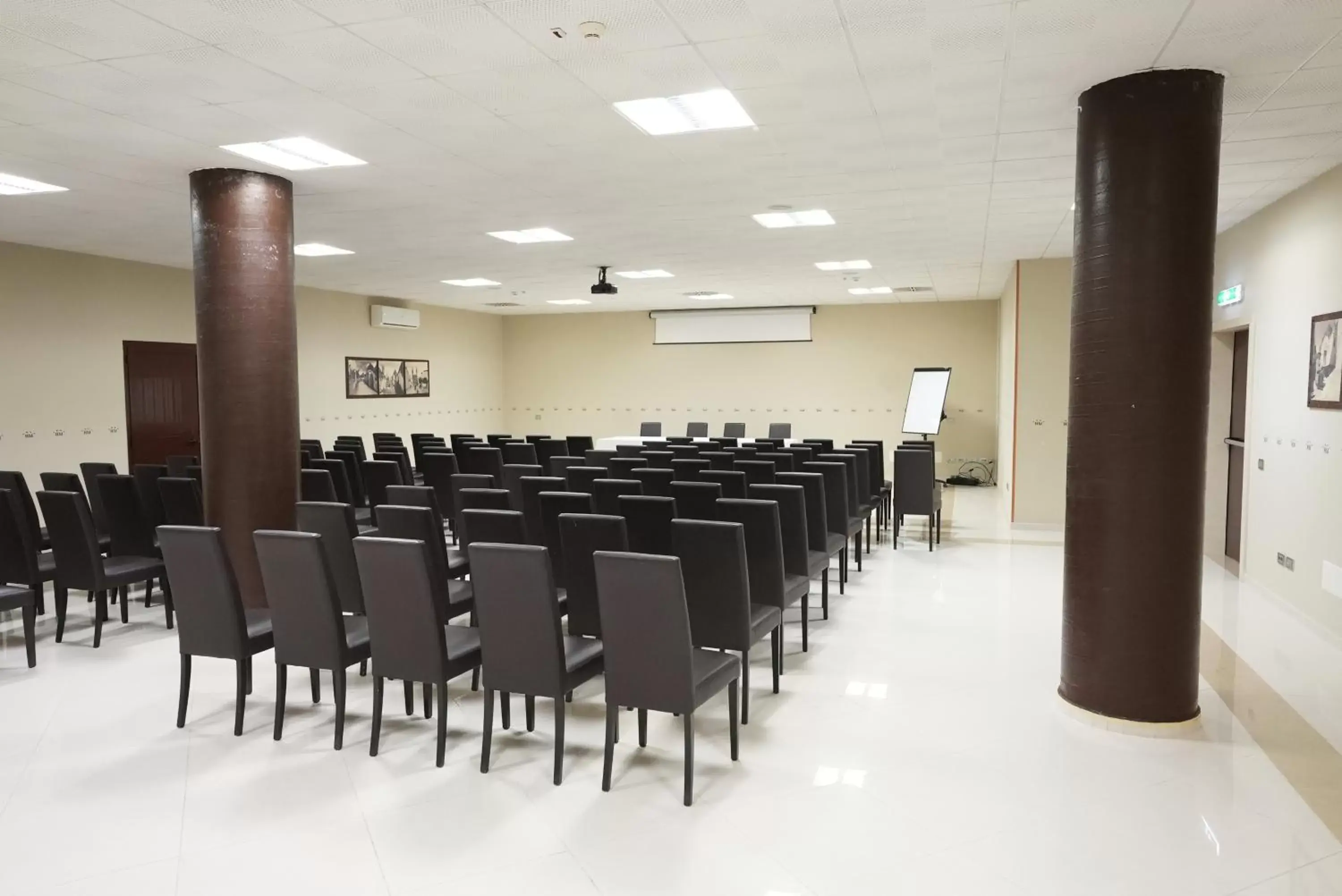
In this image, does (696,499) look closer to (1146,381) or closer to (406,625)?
(406,625)

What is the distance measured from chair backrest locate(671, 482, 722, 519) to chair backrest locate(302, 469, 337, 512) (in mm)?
2782

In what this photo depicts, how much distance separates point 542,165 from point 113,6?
9.97ft

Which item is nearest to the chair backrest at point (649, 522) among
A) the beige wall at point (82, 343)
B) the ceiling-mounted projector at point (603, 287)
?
the ceiling-mounted projector at point (603, 287)

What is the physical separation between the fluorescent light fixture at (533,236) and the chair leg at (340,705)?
5.74m

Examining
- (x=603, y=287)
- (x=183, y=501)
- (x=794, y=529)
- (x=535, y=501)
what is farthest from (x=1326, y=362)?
(x=183, y=501)

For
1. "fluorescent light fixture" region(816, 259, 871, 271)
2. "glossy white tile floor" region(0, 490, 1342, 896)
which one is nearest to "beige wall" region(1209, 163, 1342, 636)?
"glossy white tile floor" region(0, 490, 1342, 896)

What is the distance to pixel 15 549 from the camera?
225 inches

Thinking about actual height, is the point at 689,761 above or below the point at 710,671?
below

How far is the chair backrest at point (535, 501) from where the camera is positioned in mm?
5957

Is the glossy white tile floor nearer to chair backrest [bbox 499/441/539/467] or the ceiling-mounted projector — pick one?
chair backrest [bbox 499/441/539/467]

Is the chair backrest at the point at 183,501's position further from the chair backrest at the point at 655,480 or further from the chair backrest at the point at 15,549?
the chair backrest at the point at 655,480

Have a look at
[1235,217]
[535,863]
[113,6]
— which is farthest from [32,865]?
[1235,217]

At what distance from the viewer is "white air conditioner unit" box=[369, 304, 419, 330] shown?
607 inches

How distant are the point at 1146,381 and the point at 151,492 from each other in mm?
7174
